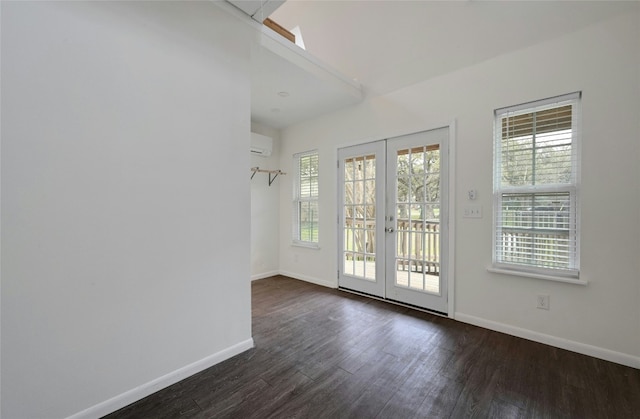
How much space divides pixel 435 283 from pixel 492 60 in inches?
92.0

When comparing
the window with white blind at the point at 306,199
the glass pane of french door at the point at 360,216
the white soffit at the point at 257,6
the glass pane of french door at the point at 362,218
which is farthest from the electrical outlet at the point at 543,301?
the white soffit at the point at 257,6

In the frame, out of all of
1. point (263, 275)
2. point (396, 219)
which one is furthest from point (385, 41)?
point (263, 275)

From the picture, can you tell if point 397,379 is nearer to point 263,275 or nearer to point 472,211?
point 472,211

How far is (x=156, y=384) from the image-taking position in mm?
1734

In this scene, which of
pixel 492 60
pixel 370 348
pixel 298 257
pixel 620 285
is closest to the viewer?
pixel 620 285

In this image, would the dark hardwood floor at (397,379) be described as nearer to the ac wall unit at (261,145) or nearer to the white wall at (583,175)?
the white wall at (583,175)

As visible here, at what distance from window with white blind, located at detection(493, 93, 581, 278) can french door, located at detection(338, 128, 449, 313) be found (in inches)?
20.9

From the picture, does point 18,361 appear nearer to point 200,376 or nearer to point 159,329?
point 159,329

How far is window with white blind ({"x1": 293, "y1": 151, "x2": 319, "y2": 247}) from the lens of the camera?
4.23 meters

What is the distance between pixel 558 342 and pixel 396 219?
1796mm

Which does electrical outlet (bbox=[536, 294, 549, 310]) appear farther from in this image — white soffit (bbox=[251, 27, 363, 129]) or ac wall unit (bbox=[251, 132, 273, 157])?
ac wall unit (bbox=[251, 132, 273, 157])

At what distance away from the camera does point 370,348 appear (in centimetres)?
226

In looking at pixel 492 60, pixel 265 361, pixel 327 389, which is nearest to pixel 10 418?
pixel 265 361

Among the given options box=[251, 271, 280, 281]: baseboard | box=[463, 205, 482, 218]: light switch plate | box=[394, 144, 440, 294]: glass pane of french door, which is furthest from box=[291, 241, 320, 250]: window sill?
box=[463, 205, 482, 218]: light switch plate
